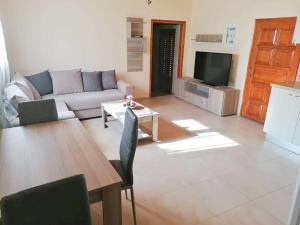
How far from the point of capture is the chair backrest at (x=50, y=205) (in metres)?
0.86

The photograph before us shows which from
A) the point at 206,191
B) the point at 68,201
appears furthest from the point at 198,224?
the point at 68,201

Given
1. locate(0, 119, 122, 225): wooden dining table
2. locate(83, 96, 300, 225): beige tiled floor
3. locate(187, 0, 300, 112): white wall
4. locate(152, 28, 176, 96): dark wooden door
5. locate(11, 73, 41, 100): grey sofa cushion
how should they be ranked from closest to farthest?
locate(0, 119, 122, 225): wooden dining table, locate(83, 96, 300, 225): beige tiled floor, locate(11, 73, 41, 100): grey sofa cushion, locate(187, 0, 300, 112): white wall, locate(152, 28, 176, 96): dark wooden door

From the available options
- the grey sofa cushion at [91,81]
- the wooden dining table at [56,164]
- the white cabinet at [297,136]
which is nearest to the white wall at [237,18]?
the white cabinet at [297,136]

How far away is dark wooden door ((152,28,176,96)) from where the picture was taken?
6125 millimetres

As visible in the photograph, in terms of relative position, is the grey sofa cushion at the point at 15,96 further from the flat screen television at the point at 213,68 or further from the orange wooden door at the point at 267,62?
the orange wooden door at the point at 267,62

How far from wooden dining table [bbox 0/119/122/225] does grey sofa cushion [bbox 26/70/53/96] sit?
252cm

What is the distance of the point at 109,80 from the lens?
15.6 ft

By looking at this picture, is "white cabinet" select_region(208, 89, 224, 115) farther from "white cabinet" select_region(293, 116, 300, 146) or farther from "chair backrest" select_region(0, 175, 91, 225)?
"chair backrest" select_region(0, 175, 91, 225)

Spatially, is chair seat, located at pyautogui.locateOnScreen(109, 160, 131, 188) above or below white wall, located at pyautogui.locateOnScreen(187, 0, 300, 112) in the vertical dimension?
below

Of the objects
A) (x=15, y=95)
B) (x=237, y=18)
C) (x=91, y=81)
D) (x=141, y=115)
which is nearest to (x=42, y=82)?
(x=91, y=81)

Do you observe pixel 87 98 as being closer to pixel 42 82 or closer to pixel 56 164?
pixel 42 82

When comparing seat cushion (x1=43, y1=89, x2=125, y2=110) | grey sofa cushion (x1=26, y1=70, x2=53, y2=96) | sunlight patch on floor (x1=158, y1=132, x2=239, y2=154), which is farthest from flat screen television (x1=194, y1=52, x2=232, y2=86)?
grey sofa cushion (x1=26, y1=70, x2=53, y2=96)

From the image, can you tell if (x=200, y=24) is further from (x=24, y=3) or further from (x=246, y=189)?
(x=246, y=189)

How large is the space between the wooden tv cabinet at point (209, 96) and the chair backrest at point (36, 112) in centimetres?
→ 348
